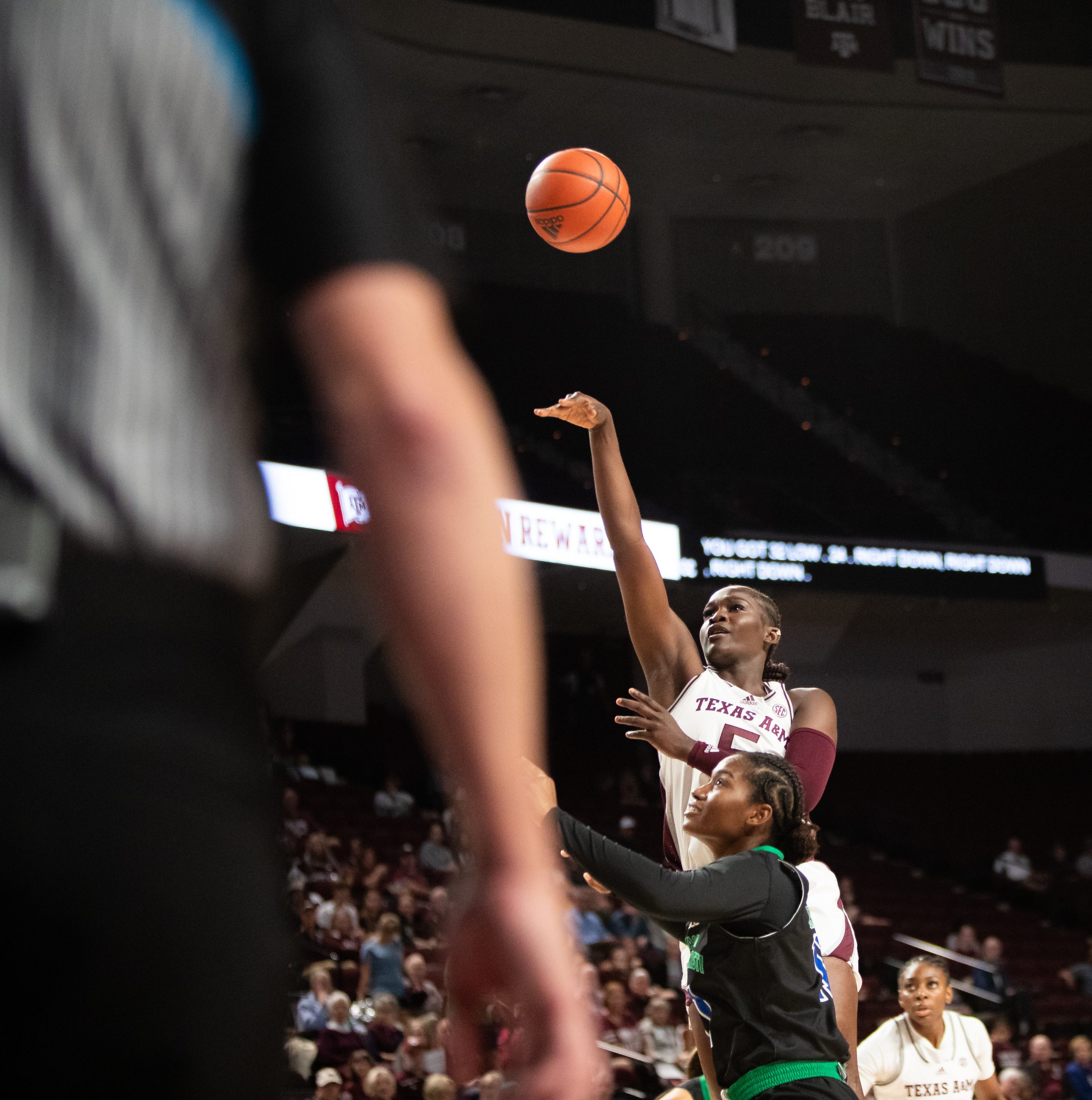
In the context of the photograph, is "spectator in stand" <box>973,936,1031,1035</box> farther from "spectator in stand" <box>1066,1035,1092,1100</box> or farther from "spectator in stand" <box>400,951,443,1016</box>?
"spectator in stand" <box>400,951,443,1016</box>

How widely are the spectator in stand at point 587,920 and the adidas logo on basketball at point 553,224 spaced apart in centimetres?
644

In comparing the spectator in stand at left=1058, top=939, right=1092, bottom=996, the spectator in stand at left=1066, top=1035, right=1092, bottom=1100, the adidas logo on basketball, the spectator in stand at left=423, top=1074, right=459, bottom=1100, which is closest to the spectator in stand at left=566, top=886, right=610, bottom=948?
the spectator in stand at left=423, top=1074, right=459, bottom=1100

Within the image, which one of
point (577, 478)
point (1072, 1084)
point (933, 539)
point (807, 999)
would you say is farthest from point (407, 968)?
point (933, 539)

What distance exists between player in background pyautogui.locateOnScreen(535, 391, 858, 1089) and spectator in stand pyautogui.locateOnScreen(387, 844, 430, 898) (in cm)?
755

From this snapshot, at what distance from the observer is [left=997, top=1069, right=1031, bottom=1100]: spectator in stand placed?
8.66 m

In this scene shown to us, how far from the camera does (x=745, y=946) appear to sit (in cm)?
328

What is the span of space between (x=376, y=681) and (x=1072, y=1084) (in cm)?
1182

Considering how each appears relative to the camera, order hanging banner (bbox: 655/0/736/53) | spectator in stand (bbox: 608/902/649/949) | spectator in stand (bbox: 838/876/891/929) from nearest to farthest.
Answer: spectator in stand (bbox: 608/902/649/949)
spectator in stand (bbox: 838/876/891/929)
hanging banner (bbox: 655/0/736/53)

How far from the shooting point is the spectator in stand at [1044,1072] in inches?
395

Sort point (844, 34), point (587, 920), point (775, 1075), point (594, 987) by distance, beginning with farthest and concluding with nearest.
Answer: point (844, 34)
point (587, 920)
point (594, 987)
point (775, 1075)

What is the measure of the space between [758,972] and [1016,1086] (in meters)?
6.45

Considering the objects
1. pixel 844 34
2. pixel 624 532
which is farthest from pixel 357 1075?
pixel 844 34

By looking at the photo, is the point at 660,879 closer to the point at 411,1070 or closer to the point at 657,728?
the point at 657,728

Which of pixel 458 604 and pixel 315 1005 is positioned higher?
pixel 315 1005
